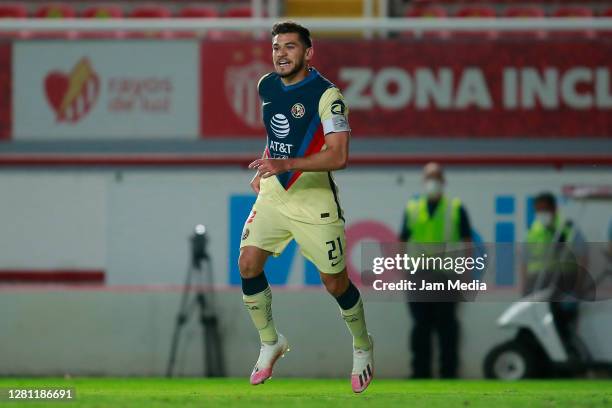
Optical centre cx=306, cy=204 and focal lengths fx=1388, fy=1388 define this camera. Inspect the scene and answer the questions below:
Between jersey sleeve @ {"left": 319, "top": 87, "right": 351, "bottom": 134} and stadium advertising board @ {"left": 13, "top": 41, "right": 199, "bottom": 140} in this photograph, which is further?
stadium advertising board @ {"left": 13, "top": 41, "right": 199, "bottom": 140}

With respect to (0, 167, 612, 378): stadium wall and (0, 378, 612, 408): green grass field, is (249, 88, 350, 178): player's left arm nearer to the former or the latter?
(0, 378, 612, 408): green grass field

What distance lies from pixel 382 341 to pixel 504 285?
1284mm

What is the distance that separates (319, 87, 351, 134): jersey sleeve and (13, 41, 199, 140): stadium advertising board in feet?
21.3

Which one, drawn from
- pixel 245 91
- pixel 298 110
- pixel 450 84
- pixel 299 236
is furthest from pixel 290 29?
pixel 450 84

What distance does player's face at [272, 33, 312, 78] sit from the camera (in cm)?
762

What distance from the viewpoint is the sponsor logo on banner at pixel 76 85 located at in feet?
46.0

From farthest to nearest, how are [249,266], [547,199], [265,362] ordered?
1. [547,199]
2. [265,362]
3. [249,266]

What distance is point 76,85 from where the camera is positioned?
14.0 meters

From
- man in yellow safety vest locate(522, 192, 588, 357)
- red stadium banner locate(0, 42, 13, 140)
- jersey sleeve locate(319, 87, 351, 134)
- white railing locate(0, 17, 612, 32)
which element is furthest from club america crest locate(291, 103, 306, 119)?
red stadium banner locate(0, 42, 13, 140)

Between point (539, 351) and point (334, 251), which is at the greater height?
point (334, 251)

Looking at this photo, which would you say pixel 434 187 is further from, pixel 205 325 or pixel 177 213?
pixel 177 213

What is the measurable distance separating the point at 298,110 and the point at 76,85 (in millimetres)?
6808

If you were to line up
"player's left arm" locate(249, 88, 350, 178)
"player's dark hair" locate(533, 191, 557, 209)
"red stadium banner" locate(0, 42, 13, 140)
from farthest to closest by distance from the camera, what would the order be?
1. "red stadium banner" locate(0, 42, 13, 140)
2. "player's dark hair" locate(533, 191, 557, 209)
3. "player's left arm" locate(249, 88, 350, 178)

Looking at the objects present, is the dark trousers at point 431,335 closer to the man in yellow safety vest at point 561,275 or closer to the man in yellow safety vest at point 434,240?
the man in yellow safety vest at point 434,240
